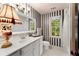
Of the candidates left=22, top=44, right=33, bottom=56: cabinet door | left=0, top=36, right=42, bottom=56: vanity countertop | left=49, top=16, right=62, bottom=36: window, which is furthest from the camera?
left=49, top=16, right=62, bottom=36: window

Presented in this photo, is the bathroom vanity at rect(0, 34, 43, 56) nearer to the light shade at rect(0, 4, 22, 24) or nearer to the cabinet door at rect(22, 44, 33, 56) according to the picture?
the cabinet door at rect(22, 44, 33, 56)

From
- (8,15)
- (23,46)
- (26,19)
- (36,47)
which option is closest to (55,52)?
(36,47)

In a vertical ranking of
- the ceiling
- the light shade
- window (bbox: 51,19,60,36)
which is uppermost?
the ceiling

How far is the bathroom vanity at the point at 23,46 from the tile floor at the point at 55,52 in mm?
94

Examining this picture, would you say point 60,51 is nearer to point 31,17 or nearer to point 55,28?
point 55,28

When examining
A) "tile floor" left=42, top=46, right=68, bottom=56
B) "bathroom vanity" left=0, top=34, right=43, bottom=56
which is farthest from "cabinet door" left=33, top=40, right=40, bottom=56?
"tile floor" left=42, top=46, right=68, bottom=56

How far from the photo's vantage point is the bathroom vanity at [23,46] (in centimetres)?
107

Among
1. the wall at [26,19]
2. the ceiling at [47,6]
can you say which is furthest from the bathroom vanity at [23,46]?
the ceiling at [47,6]

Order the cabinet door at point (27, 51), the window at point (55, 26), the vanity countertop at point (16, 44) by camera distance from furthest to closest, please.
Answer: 1. the window at point (55, 26)
2. the cabinet door at point (27, 51)
3. the vanity countertop at point (16, 44)

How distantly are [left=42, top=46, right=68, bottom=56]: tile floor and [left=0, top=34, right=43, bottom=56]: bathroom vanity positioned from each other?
9cm

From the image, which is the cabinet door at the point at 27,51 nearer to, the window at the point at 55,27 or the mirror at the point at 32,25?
the mirror at the point at 32,25

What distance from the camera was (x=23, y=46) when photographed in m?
1.22

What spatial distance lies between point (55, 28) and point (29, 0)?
1.85 feet

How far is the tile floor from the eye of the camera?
50.1 inches
